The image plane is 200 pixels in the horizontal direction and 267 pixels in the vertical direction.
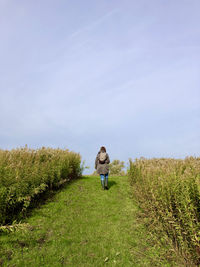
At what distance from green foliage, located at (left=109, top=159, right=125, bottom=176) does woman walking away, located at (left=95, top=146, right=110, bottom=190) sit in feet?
43.7

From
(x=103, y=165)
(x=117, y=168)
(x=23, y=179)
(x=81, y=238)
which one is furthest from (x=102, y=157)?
(x=117, y=168)

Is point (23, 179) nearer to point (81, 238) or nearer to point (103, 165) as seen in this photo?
point (81, 238)

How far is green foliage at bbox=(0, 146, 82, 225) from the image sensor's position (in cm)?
741

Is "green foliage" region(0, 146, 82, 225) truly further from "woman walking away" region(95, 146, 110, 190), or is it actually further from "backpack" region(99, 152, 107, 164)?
Answer: "backpack" region(99, 152, 107, 164)

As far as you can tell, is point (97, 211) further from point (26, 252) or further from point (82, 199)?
point (26, 252)

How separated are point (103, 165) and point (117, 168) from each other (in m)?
14.8

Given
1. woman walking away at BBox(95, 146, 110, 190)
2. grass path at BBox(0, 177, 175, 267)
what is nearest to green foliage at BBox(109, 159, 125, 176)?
woman walking away at BBox(95, 146, 110, 190)

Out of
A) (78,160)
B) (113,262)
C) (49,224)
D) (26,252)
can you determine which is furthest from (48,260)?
(78,160)

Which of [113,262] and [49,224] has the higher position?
[49,224]

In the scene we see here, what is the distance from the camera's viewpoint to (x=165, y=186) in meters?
6.18

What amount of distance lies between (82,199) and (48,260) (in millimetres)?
5491

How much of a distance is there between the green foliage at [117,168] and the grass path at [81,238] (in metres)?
17.1

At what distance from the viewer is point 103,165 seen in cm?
1334

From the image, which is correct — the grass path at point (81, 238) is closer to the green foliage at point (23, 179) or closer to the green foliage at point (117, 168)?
the green foliage at point (23, 179)
